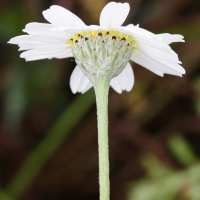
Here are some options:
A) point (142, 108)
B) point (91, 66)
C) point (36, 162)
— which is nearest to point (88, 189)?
point (36, 162)

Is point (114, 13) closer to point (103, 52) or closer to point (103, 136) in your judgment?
point (103, 52)

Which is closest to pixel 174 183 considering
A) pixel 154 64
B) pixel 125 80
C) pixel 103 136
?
pixel 125 80

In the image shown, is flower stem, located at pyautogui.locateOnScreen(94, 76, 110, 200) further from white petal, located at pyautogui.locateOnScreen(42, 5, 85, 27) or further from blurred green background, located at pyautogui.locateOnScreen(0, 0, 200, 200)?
blurred green background, located at pyautogui.locateOnScreen(0, 0, 200, 200)

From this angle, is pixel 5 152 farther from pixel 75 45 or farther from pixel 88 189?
pixel 75 45

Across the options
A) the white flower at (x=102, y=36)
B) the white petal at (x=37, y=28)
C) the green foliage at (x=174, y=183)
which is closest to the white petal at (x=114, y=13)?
the white flower at (x=102, y=36)

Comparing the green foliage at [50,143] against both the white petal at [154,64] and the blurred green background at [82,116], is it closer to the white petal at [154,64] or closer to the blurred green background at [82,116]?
the blurred green background at [82,116]

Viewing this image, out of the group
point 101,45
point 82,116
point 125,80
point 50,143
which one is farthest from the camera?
point 82,116
